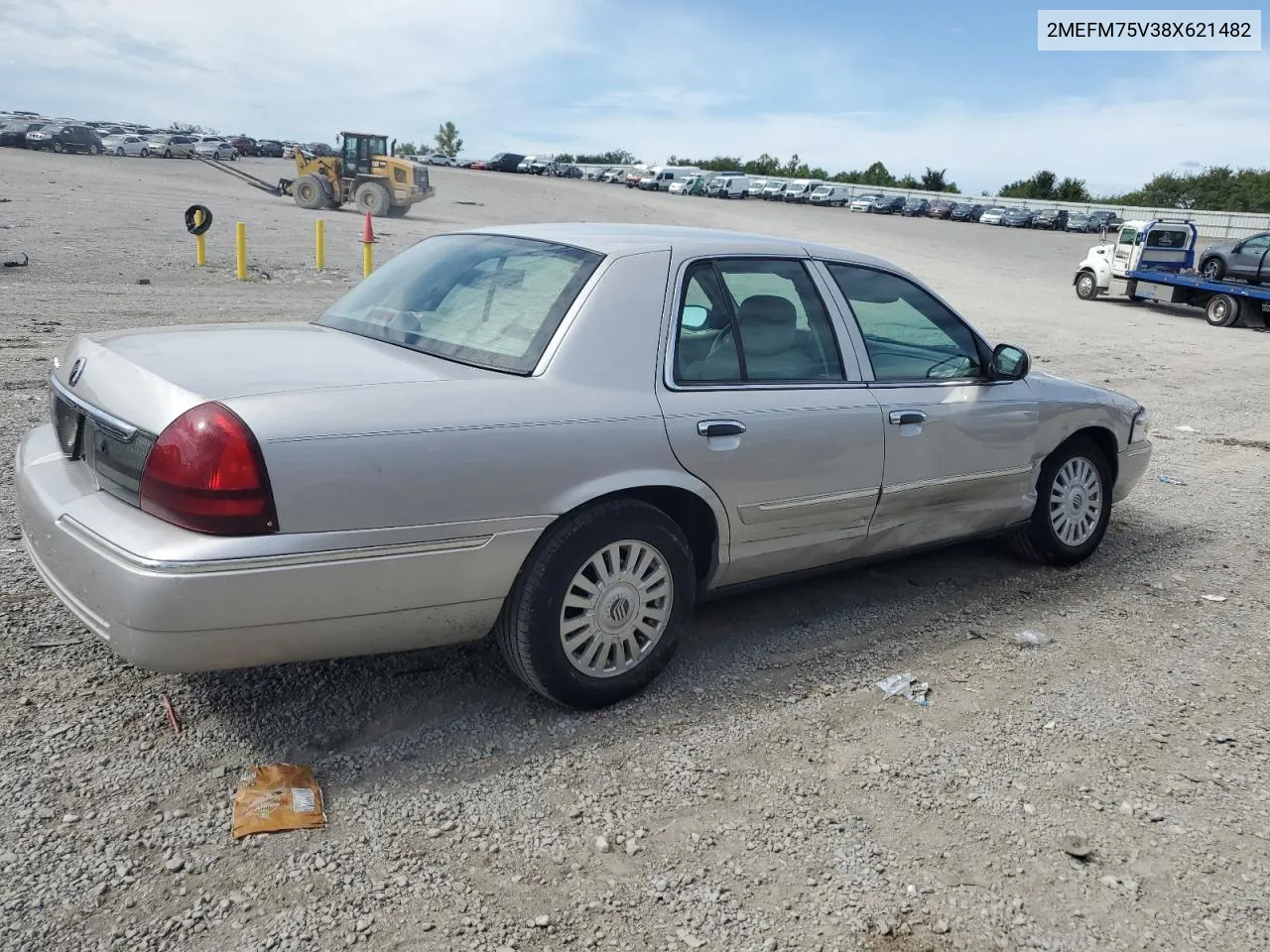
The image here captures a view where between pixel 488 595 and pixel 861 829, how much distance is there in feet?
4.23

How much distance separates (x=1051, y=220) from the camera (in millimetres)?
59844

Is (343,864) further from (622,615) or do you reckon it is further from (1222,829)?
(1222,829)

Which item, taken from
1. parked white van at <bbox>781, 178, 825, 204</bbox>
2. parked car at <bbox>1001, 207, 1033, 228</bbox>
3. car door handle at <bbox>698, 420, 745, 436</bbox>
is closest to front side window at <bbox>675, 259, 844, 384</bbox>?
car door handle at <bbox>698, 420, 745, 436</bbox>

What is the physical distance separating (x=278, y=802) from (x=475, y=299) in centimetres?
179

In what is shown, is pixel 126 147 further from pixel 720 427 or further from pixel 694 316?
pixel 720 427

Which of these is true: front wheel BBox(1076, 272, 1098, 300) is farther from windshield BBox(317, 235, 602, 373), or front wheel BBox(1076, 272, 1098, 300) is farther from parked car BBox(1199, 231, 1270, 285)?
windshield BBox(317, 235, 602, 373)

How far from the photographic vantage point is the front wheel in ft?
81.6

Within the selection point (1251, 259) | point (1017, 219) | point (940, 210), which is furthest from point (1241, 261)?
point (940, 210)

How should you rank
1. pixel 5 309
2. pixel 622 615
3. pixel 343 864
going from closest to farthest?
pixel 343 864, pixel 622 615, pixel 5 309

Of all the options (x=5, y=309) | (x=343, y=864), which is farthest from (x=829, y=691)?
(x=5, y=309)

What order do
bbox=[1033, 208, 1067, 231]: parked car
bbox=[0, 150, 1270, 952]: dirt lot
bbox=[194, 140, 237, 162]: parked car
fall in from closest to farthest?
1. bbox=[0, 150, 1270, 952]: dirt lot
2. bbox=[1033, 208, 1067, 231]: parked car
3. bbox=[194, 140, 237, 162]: parked car

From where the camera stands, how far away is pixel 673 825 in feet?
10.0

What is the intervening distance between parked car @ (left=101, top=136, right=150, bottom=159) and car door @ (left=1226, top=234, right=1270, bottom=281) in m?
54.8

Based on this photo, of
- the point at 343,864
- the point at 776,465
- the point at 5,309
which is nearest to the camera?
the point at 343,864
